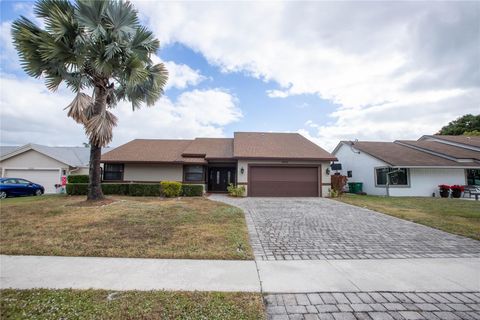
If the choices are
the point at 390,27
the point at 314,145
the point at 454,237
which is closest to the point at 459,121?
the point at 314,145

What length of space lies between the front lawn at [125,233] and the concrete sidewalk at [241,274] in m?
0.39

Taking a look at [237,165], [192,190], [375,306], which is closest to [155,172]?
[192,190]

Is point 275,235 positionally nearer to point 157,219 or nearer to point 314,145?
point 157,219

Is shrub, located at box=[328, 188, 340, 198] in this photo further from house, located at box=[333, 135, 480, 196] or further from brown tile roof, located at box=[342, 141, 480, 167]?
brown tile roof, located at box=[342, 141, 480, 167]

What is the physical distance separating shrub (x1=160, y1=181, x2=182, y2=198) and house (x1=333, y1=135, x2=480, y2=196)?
15.2m

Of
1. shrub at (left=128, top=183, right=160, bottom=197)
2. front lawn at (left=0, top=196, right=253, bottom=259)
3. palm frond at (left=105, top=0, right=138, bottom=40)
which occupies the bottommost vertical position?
front lawn at (left=0, top=196, right=253, bottom=259)

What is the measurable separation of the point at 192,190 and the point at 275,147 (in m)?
7.33

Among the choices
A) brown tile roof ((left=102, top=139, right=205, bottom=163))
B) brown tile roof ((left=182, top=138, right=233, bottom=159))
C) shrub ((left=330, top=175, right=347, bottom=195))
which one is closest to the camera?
brown tile roof ((left=102, top=139, right=205, bottom=163))

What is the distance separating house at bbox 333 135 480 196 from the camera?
1700 centimetres

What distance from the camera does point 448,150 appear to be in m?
19.4

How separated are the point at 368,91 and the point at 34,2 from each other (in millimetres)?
17397

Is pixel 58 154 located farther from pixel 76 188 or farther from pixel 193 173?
pixel 193 173

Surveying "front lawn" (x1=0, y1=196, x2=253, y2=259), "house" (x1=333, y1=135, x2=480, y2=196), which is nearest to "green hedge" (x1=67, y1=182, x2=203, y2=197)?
"front lawn" (x1=0, y1=196, x2=253, y2=259)

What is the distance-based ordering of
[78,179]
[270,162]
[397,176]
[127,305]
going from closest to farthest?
[127,305] < [78,179] < [270,162] < [397,176]
